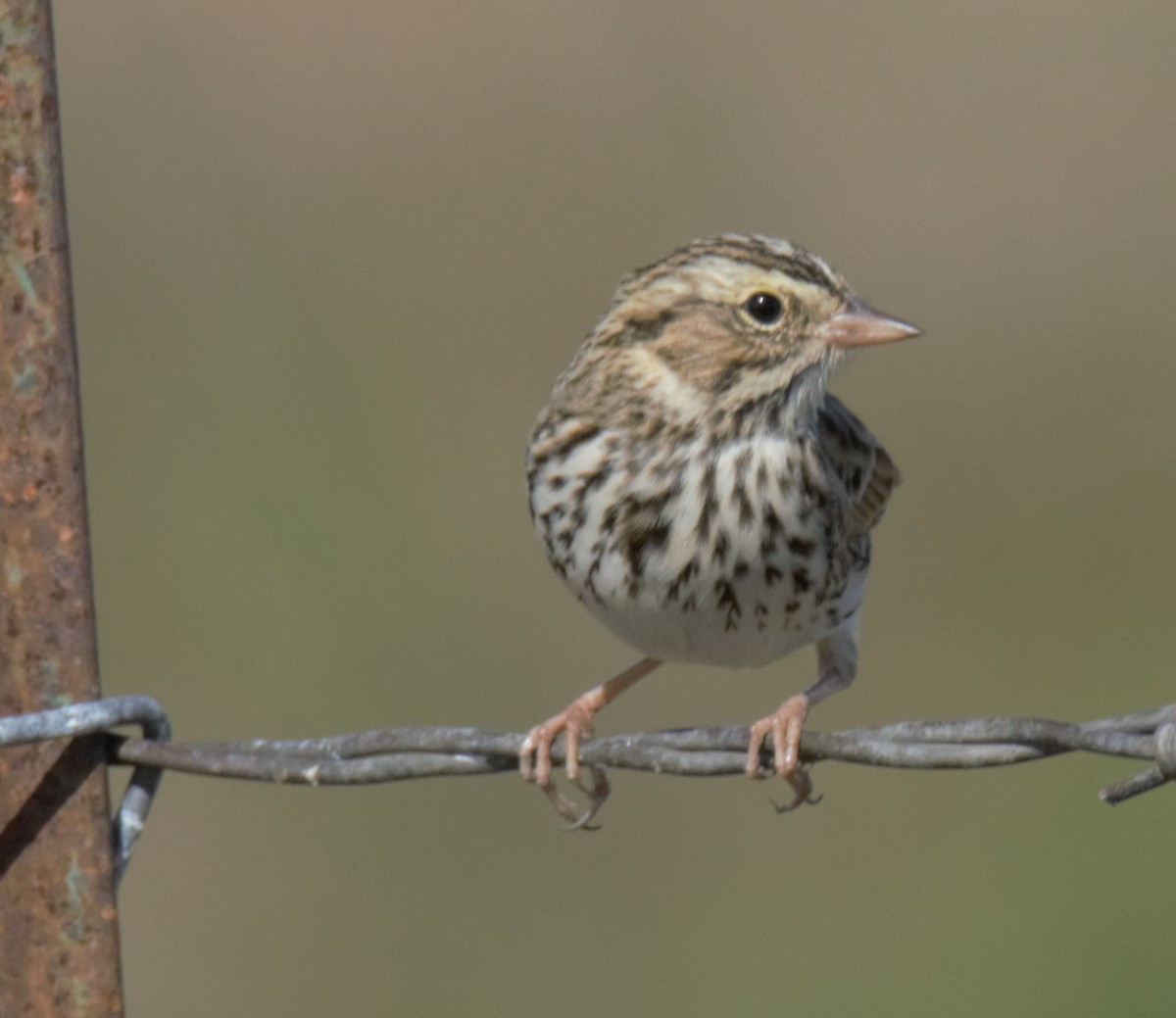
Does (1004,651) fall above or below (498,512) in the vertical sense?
below

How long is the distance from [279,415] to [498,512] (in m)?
Result: 0.93

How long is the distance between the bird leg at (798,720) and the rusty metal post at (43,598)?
3.39ft

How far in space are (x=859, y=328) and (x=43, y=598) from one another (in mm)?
2106

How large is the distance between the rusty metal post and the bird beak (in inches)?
77.9

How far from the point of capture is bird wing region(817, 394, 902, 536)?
5.38m

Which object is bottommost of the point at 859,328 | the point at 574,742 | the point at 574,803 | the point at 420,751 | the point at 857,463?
the point at 574,803

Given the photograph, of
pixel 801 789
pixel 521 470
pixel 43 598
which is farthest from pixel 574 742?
pixel 521 470

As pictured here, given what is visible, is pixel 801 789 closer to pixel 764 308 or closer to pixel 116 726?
pixel 764 308

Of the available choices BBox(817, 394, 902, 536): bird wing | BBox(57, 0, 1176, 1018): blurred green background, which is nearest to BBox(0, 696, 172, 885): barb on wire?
BBox(817, 394, 902, 536): bird wing

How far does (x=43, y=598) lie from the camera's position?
140 inches

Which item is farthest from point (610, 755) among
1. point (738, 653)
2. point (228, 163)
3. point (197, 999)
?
point (228, 163)

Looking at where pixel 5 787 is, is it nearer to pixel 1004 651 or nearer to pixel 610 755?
pixel 610 755

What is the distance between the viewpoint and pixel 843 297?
16.7ft

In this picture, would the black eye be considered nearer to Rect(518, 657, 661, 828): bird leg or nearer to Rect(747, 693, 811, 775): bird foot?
Rect(747, 693, 811, 775): bird foot
